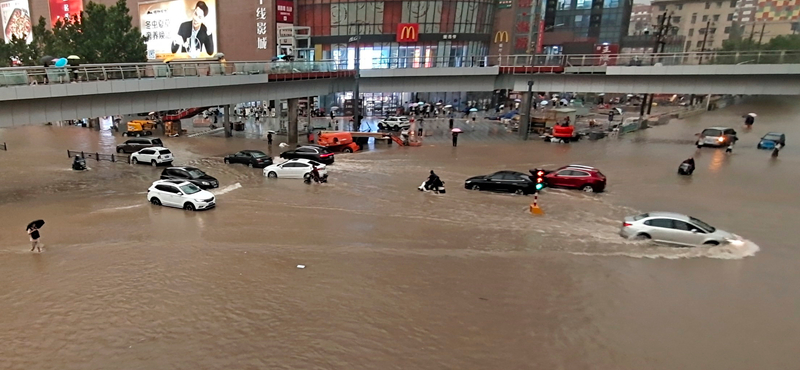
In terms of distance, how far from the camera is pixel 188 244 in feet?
52.2

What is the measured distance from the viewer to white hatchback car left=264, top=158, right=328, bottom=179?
25.6 m

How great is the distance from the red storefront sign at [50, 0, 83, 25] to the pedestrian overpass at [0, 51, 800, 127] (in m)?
61.4

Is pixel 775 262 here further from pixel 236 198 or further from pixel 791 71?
pixel 791 71

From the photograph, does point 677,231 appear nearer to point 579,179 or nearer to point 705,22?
point 579,179

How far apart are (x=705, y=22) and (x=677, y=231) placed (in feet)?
423

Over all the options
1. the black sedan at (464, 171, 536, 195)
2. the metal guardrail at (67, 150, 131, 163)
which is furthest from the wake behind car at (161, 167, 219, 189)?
the black sedan at (464, 171, 536, 195)

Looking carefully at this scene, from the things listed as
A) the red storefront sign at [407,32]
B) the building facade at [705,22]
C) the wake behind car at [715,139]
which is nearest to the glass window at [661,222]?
the wake behind car at [715,139]

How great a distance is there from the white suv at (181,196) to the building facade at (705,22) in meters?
122

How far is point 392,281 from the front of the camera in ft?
43.8

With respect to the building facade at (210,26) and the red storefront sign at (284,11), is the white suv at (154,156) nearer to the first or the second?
the building facade at (210,26)

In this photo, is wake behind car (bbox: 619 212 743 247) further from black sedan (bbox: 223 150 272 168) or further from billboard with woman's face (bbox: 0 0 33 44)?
billboard with woman's face (bbox: 0 0 33 44)

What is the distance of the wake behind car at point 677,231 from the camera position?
1570 cm

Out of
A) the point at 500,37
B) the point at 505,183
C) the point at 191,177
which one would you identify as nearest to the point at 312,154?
the point at 191,177

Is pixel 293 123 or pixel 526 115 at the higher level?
pixel 526 115
